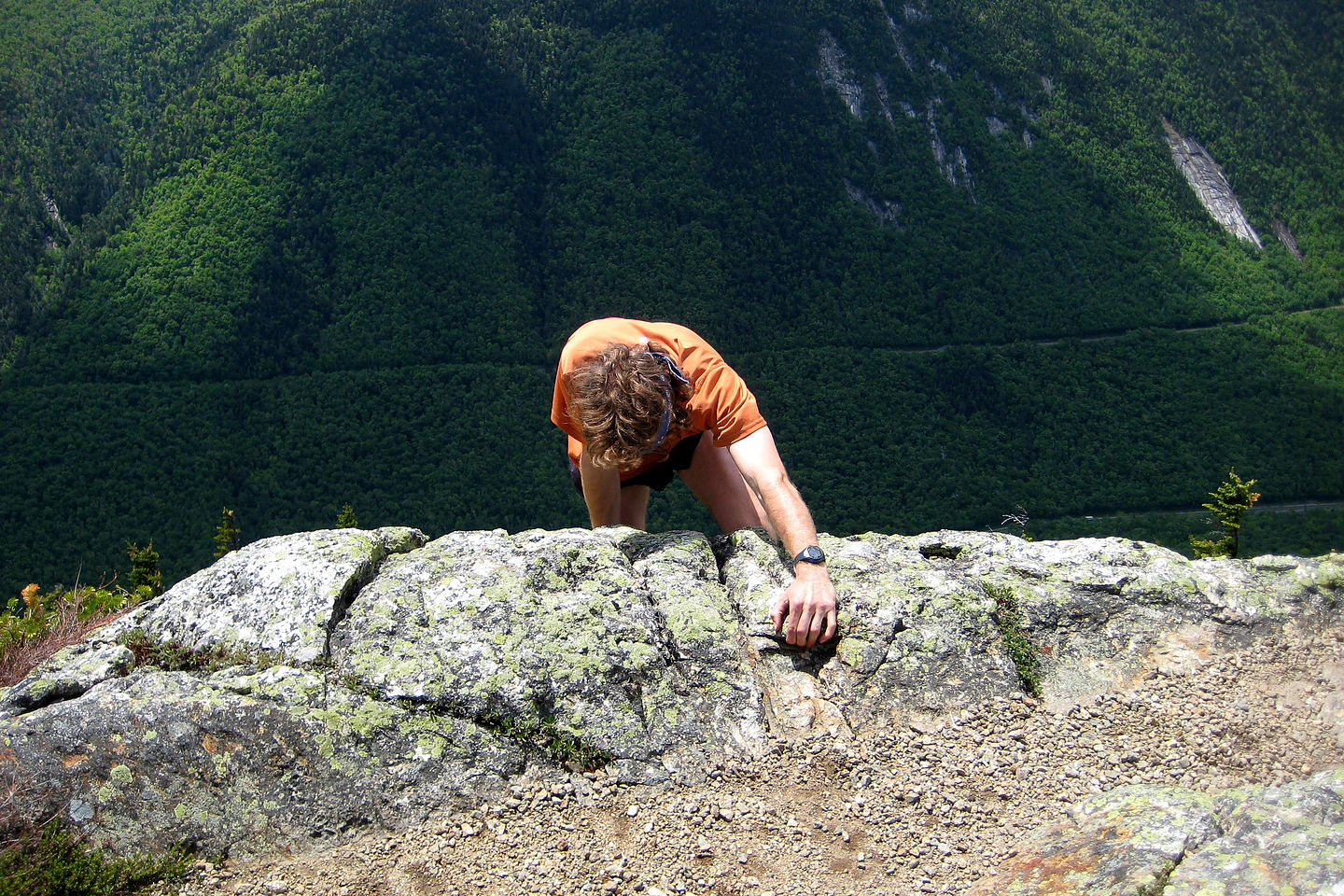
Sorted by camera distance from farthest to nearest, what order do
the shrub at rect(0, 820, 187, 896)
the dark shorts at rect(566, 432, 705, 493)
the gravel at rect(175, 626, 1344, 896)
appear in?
the dark shorts at rect(566, 432, 705, 493), the gravel at rect(175, 626, 1344, 896), the shrub at rect(0, 820, 187, 896)

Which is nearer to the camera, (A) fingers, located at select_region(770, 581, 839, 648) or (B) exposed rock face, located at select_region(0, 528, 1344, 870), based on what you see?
(B) exposed rock face, located at select_region(0, 528, 1344, 870)

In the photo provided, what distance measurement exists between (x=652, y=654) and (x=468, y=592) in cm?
146

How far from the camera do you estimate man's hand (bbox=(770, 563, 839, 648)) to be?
251 inches

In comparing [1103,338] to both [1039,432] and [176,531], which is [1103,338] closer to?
[1039,432]

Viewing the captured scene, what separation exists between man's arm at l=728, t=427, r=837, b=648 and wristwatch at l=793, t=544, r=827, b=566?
0.03m

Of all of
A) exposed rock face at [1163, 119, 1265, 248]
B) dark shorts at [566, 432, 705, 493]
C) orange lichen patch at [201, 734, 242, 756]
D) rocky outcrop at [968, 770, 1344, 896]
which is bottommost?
rocky outcrop at [968, 770, 1344, 896]

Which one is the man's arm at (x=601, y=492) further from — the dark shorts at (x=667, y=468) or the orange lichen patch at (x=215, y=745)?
the orange lichen patch at (x=215, y=745)

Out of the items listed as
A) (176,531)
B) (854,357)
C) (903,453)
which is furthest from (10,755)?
(854,357)

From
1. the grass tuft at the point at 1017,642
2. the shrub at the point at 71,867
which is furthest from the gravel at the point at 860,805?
the shrub at the point at 71,867

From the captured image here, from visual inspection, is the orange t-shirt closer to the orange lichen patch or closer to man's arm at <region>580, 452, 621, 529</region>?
man's arm at <region>580, 452, 621, 529</region>

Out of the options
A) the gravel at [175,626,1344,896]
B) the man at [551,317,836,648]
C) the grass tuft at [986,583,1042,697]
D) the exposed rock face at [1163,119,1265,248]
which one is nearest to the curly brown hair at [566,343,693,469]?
the man at [551,317,836,648]

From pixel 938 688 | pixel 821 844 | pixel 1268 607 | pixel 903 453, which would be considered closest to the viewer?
pixel 821 844

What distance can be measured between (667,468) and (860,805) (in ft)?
10.0

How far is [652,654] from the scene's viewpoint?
6500 mm
